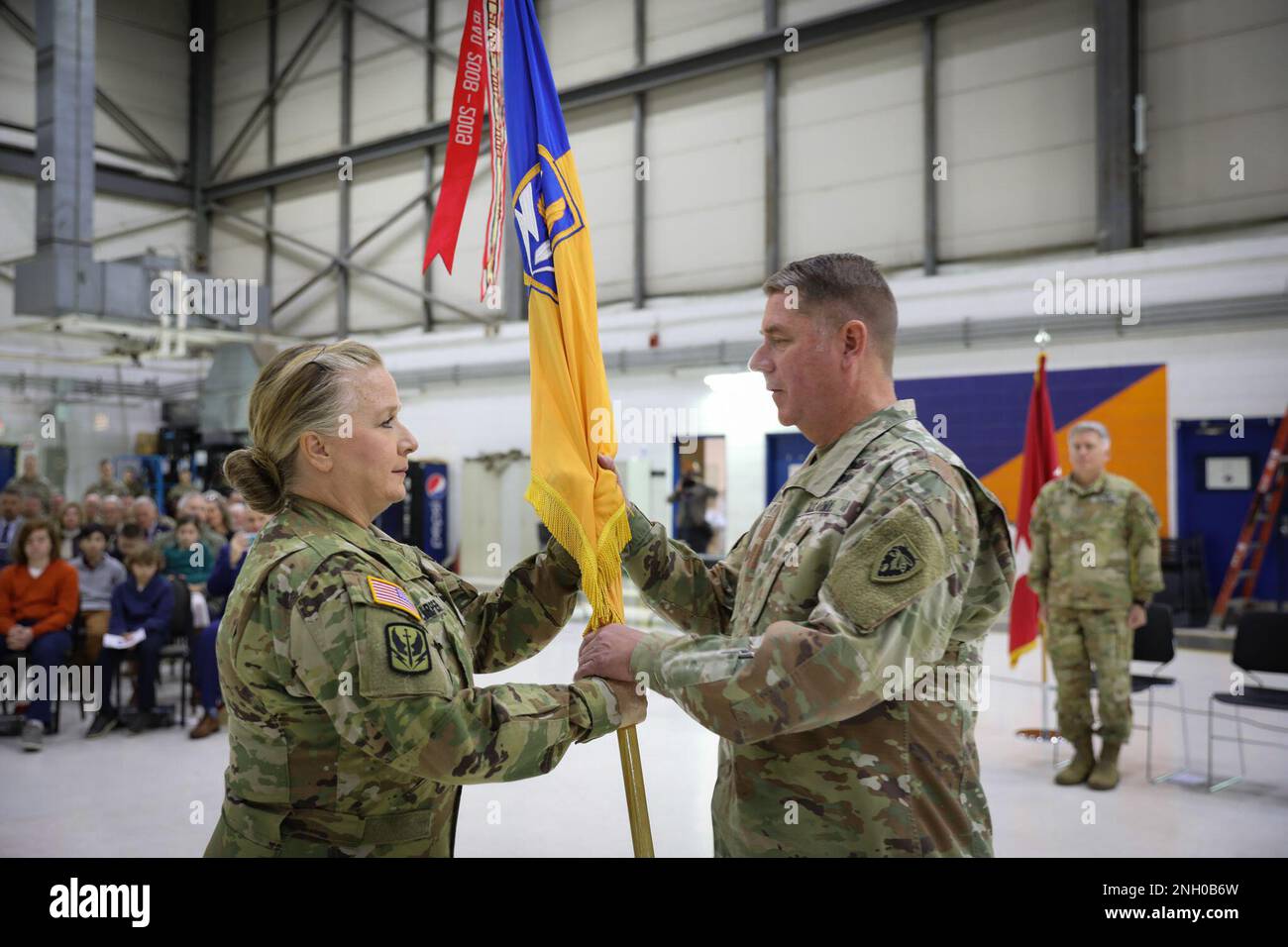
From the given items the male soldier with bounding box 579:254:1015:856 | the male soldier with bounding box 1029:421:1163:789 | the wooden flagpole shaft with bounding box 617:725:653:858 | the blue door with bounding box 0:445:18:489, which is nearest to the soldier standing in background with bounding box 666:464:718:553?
the male soldier with bounding box 1029:421:1163:789

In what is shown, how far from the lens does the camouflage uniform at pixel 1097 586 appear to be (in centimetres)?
522

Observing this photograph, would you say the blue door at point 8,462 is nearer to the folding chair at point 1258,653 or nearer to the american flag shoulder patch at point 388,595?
the folding chair at point 1258,653

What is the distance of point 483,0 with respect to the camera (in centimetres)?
248

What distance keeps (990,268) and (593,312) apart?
339 inches

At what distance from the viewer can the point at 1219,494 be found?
353 inches

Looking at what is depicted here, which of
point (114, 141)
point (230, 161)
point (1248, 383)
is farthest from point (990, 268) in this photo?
point (114, 141)

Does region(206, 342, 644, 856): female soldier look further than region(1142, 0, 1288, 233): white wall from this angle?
No

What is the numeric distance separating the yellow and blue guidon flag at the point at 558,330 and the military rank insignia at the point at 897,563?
75 centimetres

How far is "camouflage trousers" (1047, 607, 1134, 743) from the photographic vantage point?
517 centimetres

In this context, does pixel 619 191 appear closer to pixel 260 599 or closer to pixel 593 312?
pixel 593 312

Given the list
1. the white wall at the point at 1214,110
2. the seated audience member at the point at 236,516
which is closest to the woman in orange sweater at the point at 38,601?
the seated audience member at the point at 236,516

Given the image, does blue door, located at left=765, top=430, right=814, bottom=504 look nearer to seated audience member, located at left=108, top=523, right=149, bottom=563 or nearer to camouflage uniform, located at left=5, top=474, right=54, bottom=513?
seated audience member, located at left=108, top=523, right=149, bottom=563

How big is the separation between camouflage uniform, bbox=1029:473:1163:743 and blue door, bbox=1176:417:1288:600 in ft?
13.7

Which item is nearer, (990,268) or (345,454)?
(345,454)
